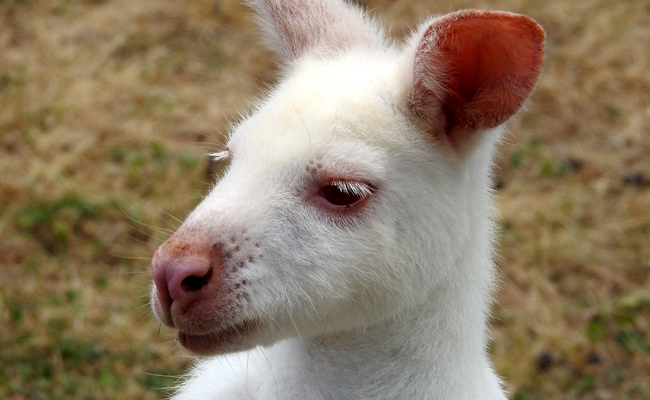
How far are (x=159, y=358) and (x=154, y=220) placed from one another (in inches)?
44.5

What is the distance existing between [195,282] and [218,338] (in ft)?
0.61

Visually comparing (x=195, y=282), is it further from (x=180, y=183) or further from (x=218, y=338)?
(x=180, y=183)

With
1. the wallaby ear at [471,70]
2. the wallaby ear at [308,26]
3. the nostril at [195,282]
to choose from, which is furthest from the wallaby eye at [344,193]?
the wallaby ear at [308,26]

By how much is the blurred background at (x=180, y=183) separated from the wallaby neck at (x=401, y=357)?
4.13 ft

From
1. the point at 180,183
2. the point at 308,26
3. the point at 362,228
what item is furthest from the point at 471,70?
the point at 180,183

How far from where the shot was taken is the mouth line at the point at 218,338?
209 cm

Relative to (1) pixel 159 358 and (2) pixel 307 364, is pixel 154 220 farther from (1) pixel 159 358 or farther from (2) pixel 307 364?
(2) pixel 307 364

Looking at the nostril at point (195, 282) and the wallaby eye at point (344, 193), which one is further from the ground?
the wallaby eye at point (344, 193)

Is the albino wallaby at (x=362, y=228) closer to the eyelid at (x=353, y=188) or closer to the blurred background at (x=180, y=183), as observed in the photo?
the eyelid at (x=353, y=188)

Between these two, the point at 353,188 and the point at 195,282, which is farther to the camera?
the point at 353,188

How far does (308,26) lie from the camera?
2713 mm

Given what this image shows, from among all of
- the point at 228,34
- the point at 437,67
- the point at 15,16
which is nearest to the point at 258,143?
the point at 437,67

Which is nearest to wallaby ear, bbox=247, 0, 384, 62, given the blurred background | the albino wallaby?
the albino wallaby

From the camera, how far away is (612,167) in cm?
590
